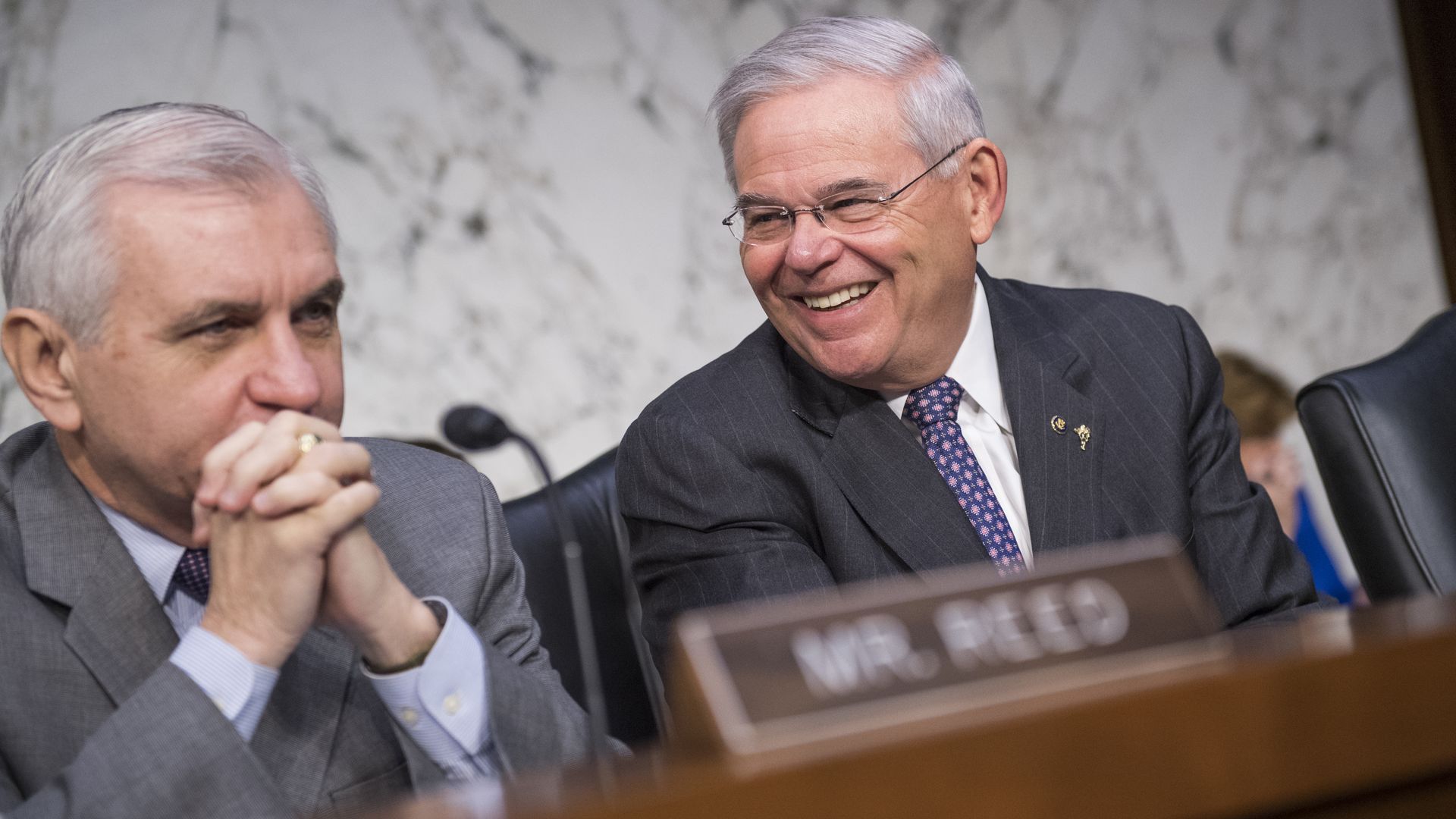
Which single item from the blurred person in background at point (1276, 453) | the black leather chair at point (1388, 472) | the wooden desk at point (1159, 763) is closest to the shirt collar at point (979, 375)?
the black leather chair at point (1388, 472)

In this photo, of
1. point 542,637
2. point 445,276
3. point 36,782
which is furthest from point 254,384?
point 445,276

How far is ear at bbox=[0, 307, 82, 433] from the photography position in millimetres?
1305

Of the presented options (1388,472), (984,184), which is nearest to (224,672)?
(984,184)

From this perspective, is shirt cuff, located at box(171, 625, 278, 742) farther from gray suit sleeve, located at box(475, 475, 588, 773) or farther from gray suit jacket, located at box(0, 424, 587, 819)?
gray suit sleeve, located at box(475, 475, 588, 773)

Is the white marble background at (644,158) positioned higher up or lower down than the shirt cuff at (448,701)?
higher up

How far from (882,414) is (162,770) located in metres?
1.01

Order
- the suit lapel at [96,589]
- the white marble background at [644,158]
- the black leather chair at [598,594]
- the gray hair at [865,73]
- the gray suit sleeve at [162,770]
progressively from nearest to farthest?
the gray suit sleeve at [162,770] < the suit lapel at [96,589] < the gray hair at [865,73] < the black leather chair at [598,594] < the white marble background at [644,158]

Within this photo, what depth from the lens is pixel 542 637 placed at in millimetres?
1895

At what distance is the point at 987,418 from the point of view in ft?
6.10

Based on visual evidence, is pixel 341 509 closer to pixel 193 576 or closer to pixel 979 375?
pixel 193 576

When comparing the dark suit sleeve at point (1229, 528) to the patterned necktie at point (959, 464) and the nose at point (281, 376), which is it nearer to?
the patterned necktie at point (959, 464)

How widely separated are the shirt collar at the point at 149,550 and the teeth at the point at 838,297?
0.84 m

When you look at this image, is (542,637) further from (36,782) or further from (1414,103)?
(1414,103)

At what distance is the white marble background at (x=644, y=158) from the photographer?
8.62 feet
